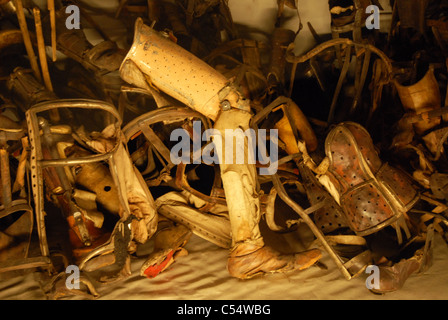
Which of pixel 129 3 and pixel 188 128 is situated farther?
pixel 129 3

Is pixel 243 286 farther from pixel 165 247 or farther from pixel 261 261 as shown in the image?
pixel 165 247

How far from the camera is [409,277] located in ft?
10.6

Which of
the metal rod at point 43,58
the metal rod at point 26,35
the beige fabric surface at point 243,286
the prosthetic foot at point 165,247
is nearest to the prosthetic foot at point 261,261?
the beige fabric surface at point 243,286

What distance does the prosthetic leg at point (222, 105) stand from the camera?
2.94m

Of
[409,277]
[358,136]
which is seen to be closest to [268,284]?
[409,277]

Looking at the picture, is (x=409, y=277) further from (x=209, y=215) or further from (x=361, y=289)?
(x=209, y=215)

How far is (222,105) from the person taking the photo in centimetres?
295

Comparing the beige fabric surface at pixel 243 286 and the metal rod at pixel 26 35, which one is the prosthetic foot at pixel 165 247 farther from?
the metal rod at pixel 26 35

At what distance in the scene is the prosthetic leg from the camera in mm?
2939

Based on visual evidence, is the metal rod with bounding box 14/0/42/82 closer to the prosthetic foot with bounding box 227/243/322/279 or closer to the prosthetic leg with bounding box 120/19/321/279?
the prosthetic leg with bounding box 120/19/321/279

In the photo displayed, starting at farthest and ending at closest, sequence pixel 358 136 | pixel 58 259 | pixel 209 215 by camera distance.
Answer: pixel 209 215 < pixel 58 259 < pixel 358 136

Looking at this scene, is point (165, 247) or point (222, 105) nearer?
point (222, 105)

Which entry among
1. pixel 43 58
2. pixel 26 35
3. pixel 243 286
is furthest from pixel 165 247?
pixel 26 35
